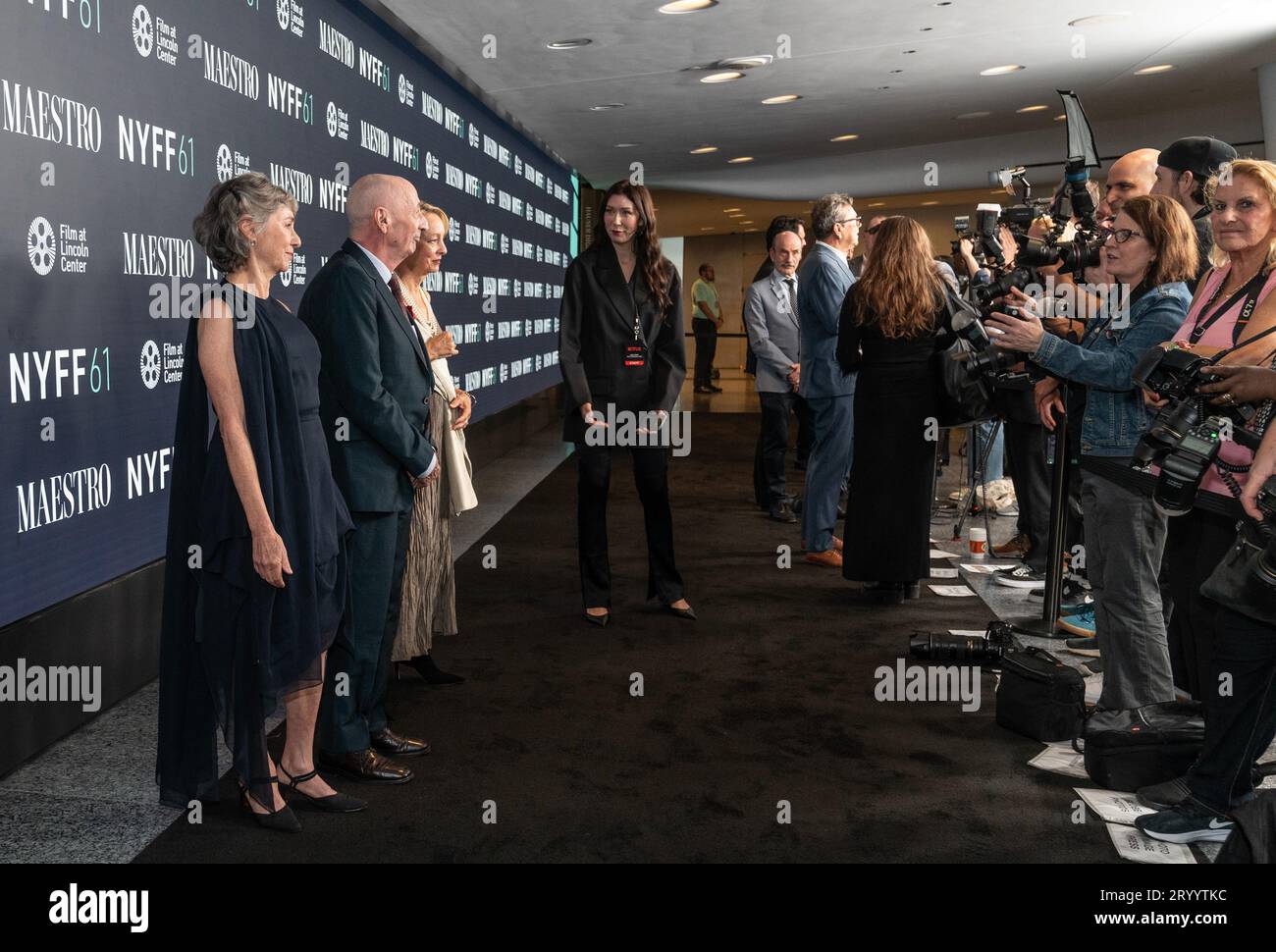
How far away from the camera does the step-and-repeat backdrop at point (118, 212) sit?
296 cm

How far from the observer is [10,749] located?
Result: 116 inches

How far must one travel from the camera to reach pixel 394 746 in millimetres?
3109

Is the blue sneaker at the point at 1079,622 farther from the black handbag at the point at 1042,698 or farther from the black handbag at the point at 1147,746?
the black handbag at the point at 1147,746

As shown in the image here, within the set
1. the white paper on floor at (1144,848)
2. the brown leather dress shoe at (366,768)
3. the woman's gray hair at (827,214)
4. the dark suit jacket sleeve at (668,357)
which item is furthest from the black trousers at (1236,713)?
the woman's gray hair at (827,214)

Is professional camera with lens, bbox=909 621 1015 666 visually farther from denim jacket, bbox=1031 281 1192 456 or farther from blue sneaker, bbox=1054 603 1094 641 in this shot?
denim jacket, bbox=1031 281 1192 456

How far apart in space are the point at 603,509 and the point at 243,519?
2142 millimetres

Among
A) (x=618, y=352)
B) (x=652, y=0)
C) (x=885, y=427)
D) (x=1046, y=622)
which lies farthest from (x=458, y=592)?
(x=652, y=0)

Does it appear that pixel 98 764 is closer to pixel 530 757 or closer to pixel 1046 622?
pixel 530 757

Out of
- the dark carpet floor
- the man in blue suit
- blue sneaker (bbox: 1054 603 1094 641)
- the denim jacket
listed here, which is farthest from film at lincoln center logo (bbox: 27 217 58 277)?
blue sneaker (bbox: 1054 603 1094 641)

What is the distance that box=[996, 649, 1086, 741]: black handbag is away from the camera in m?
3.28

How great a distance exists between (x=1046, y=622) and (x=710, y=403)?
1137 cm

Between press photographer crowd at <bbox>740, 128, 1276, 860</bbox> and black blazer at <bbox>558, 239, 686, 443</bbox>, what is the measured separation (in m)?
0.84

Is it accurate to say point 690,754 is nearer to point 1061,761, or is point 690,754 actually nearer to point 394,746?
point 394,746

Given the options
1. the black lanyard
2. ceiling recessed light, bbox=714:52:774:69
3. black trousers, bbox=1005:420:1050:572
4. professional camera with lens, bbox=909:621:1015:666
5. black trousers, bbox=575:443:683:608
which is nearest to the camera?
the black lanyard
